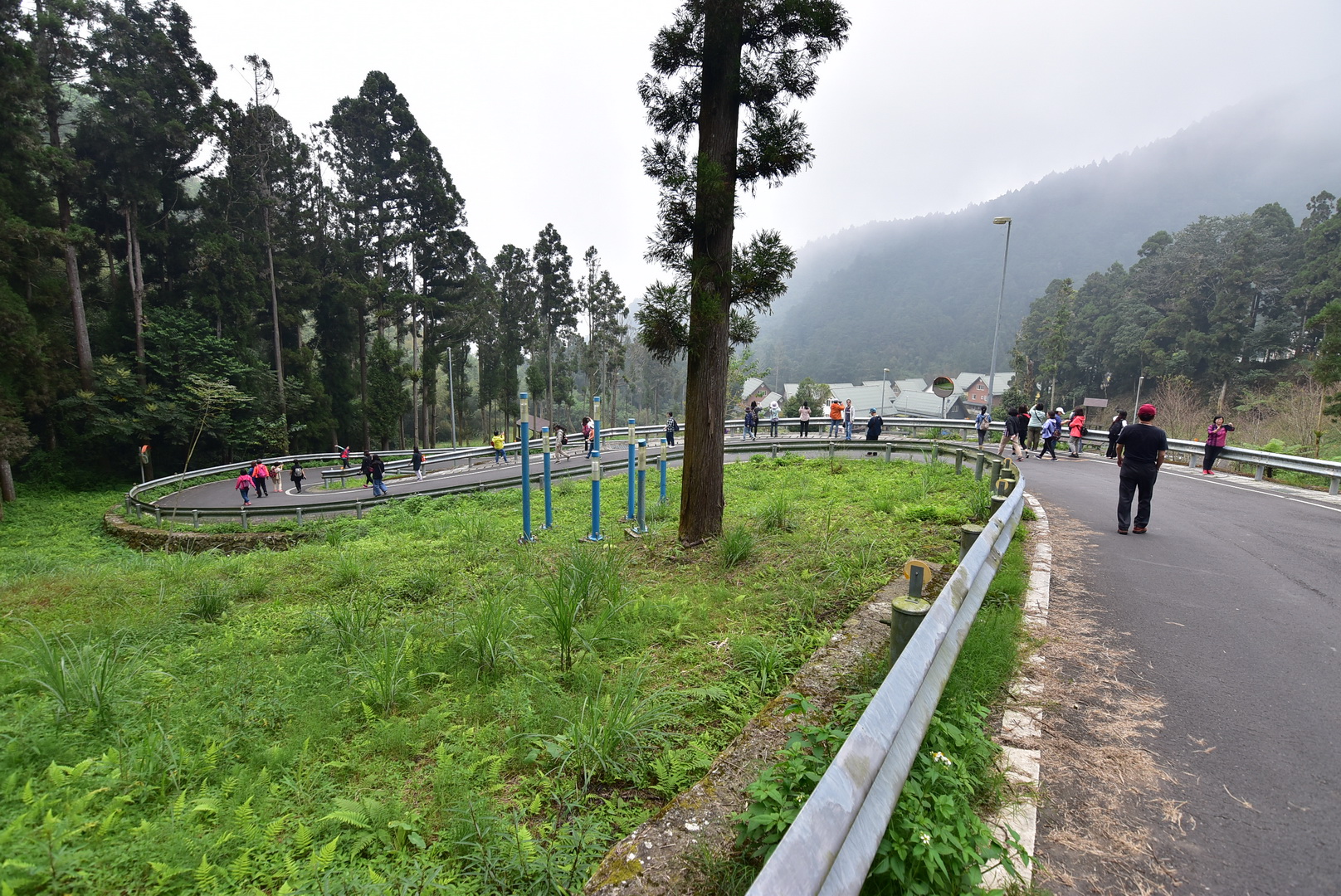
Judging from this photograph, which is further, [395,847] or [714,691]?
[714,691]

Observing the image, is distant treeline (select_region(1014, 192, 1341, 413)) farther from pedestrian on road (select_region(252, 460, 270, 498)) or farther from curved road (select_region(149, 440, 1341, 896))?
pedestrian on road (select_region(252, 460, 270, 498))

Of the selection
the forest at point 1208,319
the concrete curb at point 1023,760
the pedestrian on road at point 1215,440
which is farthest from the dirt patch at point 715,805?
the forest at point 1208,319

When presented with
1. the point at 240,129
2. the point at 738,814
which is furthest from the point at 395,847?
the point at 240,129

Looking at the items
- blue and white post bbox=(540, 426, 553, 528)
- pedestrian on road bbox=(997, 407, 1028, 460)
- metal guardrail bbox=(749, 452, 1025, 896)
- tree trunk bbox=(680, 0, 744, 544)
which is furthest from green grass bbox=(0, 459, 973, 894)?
pedestrian on road bbox=(997, 407, 1028, 460)

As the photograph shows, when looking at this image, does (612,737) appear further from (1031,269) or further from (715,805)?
(1031,269)

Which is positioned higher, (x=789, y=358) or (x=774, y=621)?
(x=789, y=358)

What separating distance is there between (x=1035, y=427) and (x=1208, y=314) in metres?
52.8

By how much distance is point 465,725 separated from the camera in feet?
10.1

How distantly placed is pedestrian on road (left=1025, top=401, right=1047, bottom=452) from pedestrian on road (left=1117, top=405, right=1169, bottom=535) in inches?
A: 440

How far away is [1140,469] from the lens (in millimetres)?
6934

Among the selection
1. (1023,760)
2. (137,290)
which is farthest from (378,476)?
(137,290)

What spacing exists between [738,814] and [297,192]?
45.9 metres

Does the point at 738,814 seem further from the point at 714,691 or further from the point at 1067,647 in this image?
the point at 1067,647

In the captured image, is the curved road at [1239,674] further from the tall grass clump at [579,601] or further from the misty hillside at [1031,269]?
the misty hillside at [1031,269]
